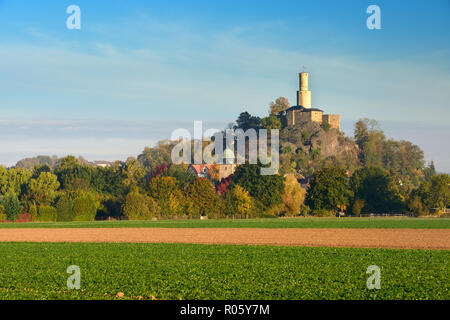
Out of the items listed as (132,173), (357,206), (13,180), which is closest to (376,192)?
(357,206)

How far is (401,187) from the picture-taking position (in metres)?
171

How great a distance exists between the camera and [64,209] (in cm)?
11656

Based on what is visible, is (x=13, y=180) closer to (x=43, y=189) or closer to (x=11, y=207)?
(x=43, y=189)

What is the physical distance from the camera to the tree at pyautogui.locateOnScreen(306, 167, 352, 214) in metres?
137

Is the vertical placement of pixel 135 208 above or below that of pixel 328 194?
below

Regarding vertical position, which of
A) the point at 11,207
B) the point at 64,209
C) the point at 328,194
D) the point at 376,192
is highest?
the point at 376,192

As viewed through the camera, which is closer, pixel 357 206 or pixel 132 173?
pixel 357 206

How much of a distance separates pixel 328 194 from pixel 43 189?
211 feet

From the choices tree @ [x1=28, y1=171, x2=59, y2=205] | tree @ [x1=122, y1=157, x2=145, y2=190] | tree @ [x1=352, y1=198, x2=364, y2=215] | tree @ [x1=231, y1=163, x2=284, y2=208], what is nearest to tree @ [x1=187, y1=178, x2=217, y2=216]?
tree @ [x1=231, y1=163, x2=284, y2=208]

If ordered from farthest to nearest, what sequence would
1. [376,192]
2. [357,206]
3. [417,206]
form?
[376,192], [357,206], [417,206]

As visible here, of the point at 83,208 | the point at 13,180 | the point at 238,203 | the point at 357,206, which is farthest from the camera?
the point at 13,180

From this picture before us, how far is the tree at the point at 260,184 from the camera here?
134 meters

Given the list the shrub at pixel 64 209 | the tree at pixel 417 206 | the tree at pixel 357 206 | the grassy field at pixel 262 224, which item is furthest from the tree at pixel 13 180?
the tree at pixel 417 206
